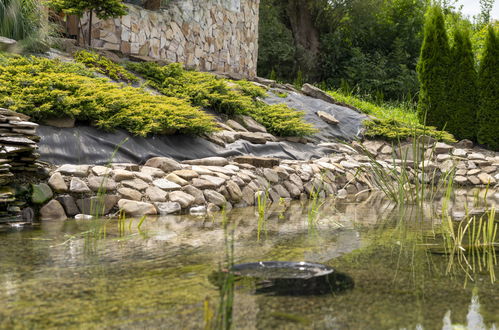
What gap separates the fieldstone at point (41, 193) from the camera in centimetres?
453

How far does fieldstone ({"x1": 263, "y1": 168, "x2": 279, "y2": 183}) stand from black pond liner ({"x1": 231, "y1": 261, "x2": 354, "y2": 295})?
157 inches

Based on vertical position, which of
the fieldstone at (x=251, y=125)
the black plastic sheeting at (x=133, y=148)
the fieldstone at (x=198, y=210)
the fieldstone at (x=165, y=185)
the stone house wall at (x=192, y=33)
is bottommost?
the fieldstone at (x=198, y=210)

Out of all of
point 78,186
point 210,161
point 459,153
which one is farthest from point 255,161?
point 459,153

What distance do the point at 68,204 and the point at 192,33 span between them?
898 cm

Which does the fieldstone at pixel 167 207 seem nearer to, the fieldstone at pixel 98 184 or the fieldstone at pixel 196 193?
the fieldstone at pixel 196 193

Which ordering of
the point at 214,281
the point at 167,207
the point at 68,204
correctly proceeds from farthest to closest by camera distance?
the point at 167,207, the point at 68,204, the point at 214,281

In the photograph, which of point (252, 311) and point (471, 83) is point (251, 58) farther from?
point (252, 311)

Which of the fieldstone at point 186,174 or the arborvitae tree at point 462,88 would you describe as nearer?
the fieldstone at point 186,174

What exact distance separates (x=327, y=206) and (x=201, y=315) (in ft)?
13.7

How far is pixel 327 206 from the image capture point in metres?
5.94

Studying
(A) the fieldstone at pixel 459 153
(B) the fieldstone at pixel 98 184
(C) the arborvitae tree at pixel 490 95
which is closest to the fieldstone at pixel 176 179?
(B) the fieldstone at pixel 98 184

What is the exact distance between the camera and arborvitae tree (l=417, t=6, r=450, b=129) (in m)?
11.7

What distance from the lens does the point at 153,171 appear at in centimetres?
556

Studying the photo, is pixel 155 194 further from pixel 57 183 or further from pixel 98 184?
pixel 57 183
